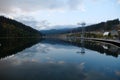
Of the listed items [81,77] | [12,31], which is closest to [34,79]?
[81,77]

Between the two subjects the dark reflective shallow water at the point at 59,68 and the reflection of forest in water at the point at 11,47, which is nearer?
the dark reflective shallow water at the point at 59,68

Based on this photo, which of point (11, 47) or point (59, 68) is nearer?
point (59, 68)

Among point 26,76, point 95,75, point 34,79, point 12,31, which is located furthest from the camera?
point 12,31

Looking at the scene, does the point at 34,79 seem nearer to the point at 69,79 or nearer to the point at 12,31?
the point at 69,79

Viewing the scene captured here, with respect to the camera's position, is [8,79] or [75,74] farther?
[75,74]

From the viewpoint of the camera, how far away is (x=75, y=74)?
2047cm

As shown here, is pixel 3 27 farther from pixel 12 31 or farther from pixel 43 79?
pixel 43 79

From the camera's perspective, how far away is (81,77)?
62.9 ft

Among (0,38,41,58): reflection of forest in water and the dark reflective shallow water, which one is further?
(0,38,41,58): reflection of forest in water

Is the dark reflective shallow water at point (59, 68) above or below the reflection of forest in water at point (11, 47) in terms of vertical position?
above

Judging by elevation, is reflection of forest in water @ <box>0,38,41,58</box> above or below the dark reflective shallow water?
below

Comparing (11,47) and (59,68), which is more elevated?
(59,68)

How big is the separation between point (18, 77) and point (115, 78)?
318 inches

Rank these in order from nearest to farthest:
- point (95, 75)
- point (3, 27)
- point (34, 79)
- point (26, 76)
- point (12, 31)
Answer: point (34, 79) < point (26, 76) < point (95, 75) < point (3, 27) < point (12, 31)
